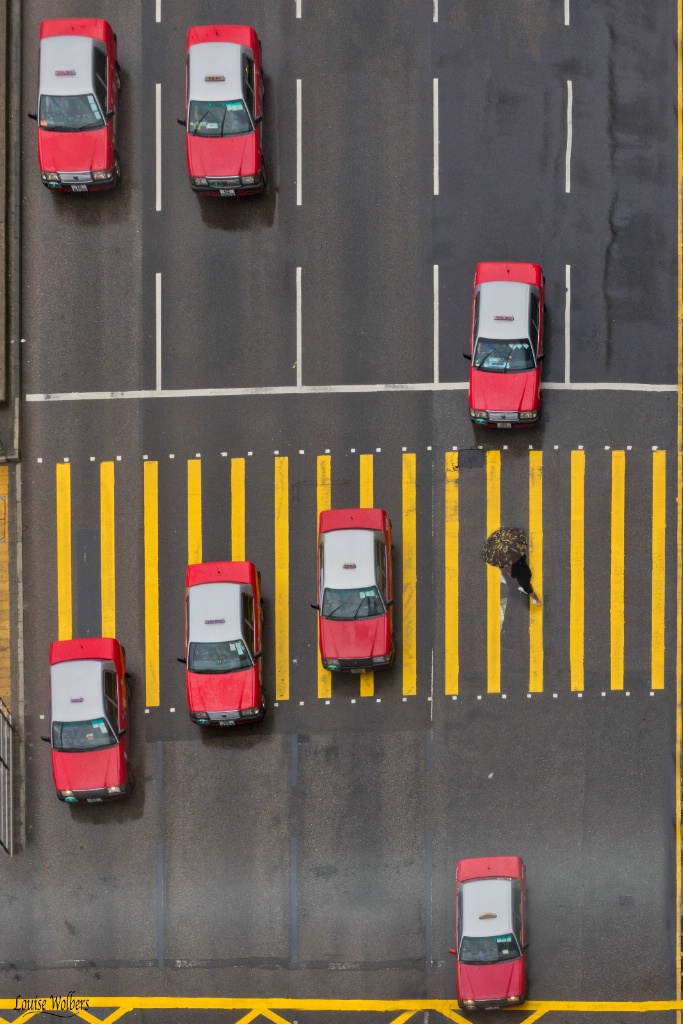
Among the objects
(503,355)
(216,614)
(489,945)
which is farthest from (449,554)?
(489,945)

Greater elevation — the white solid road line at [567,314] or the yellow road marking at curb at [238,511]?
the white solid road line at [567,314]

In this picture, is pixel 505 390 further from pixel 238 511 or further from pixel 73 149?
pixel 73 149

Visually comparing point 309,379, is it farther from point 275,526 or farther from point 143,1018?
point 143,1018

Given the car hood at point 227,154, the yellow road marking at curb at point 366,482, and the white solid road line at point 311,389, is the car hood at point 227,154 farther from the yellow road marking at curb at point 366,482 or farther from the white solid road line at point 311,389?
the yellow road marking at curb at point 366,482

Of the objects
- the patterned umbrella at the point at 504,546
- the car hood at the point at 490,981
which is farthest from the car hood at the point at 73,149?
the car hood at the point at 490,981

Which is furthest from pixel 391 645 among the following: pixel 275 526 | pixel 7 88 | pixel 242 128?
pixel 7 88

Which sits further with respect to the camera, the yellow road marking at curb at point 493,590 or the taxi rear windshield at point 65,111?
the yellow road marking at curb at point 493,590
